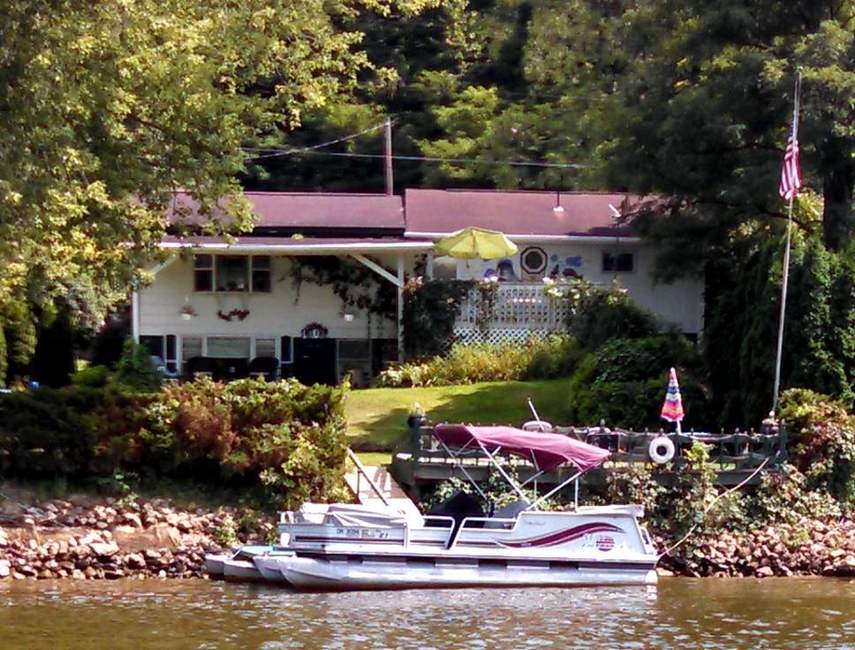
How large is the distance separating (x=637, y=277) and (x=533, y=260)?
2.73 metres

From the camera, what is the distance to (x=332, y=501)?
26719 mm

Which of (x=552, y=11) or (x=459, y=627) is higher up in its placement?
(x=552, y=11)

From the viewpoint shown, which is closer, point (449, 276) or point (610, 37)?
point (449, 276)

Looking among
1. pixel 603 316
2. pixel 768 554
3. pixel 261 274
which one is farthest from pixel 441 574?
pixel 261 274

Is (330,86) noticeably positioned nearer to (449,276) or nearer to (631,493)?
(631,493)

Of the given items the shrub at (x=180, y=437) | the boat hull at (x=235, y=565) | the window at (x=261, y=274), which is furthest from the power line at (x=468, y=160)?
the boat hull at (x=235, y=565)

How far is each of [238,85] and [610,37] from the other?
1891 cm

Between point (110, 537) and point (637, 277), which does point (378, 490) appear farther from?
point (637, 277)

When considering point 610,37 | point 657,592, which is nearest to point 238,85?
point 657,592

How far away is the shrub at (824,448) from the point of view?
90.0ft

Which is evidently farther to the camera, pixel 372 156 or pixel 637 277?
pixel 372 156

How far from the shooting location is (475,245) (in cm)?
3894

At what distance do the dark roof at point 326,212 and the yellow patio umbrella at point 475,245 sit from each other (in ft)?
8.11

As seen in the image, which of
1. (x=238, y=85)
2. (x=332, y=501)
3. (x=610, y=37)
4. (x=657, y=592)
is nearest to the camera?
(x=657, y=592)
